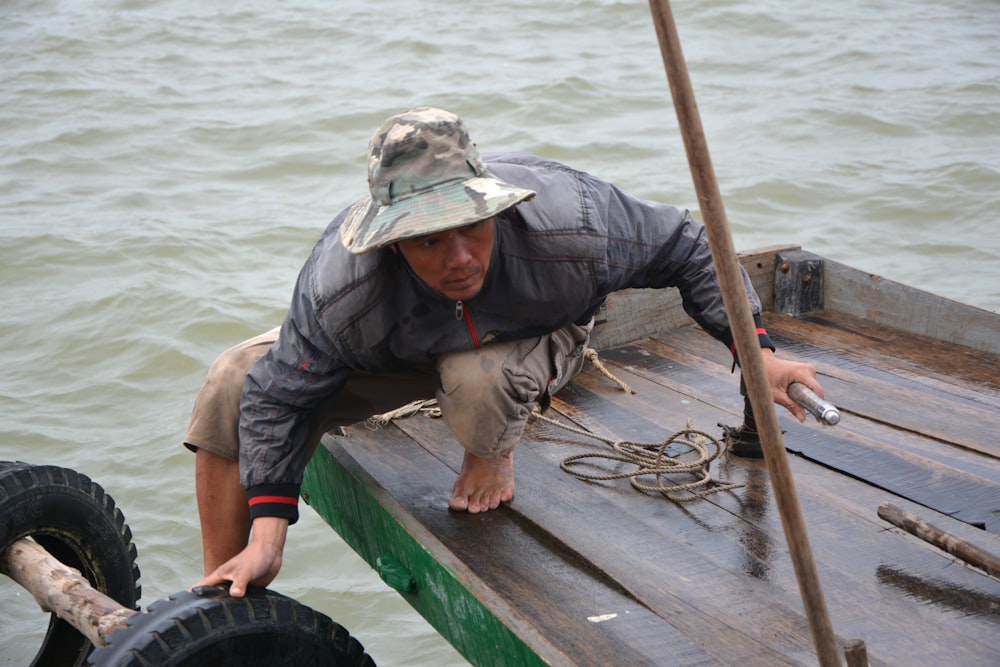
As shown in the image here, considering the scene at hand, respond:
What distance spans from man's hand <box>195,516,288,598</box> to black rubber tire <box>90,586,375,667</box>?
0.9 inches

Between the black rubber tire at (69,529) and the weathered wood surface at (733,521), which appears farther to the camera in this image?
the black rubber tire at (69,529)

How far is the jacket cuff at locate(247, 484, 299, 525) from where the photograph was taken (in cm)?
221

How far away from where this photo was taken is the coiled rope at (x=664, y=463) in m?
2.64

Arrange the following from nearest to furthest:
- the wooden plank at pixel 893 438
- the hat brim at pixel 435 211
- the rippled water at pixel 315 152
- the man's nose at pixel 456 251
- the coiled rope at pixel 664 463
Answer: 1. the hat brim at pixel 435 211
2. the man's nose at pixel 456 251
3. the wooden plank at pixel 893 438
4. the coiled rope at pixel 664 463
5. the rippled water at pixel 315 152

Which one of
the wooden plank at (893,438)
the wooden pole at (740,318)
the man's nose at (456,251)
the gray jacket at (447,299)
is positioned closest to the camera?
the wooden pole at (740,318)

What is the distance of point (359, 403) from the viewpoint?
2557 millimetres

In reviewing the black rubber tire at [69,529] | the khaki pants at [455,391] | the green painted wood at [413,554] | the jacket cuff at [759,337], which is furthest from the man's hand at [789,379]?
the black rubber tire at [69,529]

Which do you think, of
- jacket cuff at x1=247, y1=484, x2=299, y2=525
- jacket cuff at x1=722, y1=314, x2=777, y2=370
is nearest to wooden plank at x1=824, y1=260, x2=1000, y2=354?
jacket cuff at x1=722, y1=314, x2=777, y2=370

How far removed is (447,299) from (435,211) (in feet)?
0.95

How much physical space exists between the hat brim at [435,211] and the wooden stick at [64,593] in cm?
81

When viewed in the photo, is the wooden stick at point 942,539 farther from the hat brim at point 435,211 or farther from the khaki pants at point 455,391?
the hat brim at point 435,211

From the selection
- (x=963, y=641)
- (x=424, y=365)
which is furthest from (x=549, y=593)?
(x=963, y=641)

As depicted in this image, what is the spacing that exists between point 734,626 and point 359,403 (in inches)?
37.6

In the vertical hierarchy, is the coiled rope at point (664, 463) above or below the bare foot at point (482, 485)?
below
